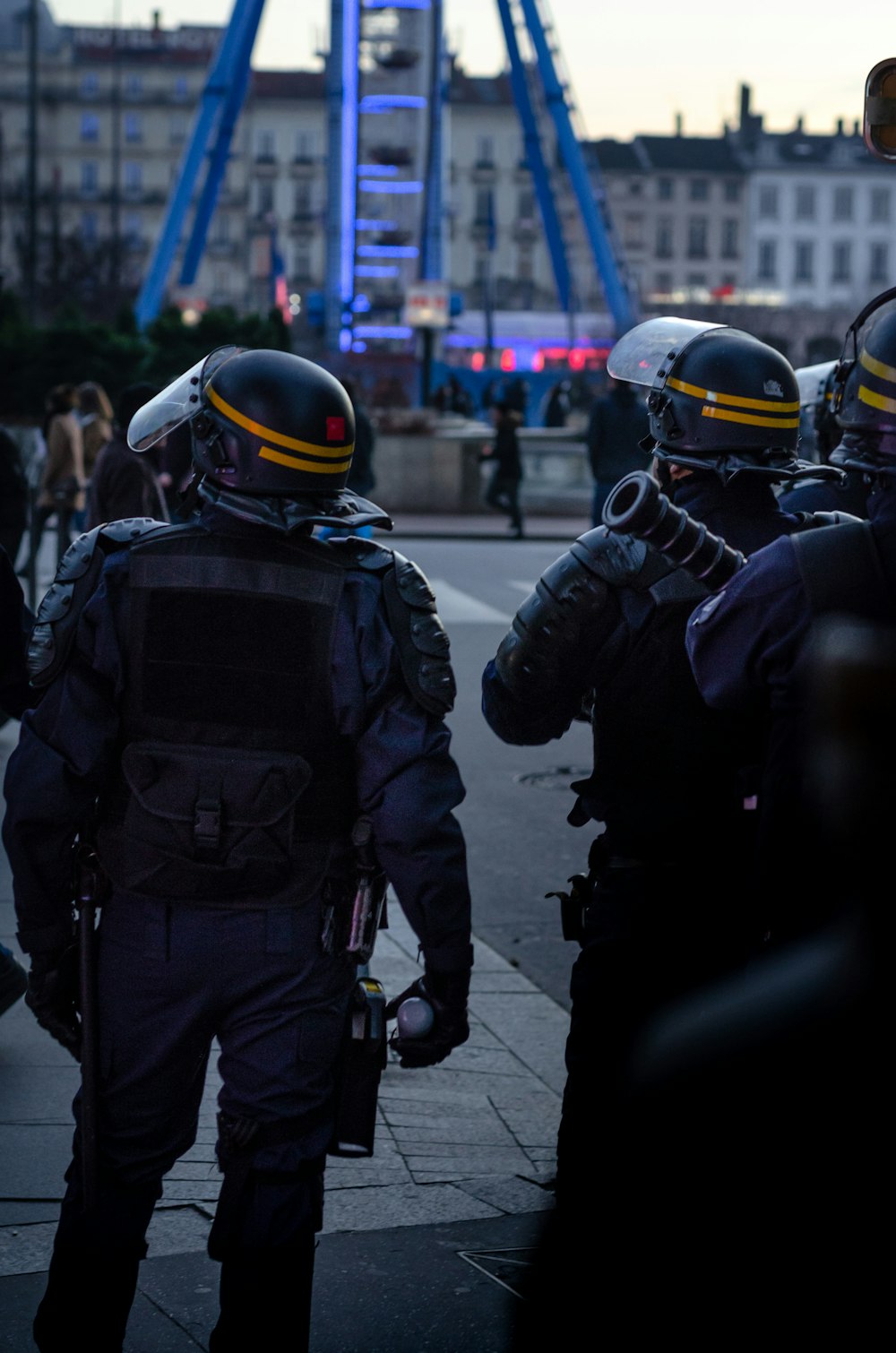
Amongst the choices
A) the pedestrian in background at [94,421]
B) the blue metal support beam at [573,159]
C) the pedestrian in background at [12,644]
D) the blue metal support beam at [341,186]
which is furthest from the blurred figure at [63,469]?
the blue metal support beam at [573,159]

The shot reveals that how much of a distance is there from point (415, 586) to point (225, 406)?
412 millimetres

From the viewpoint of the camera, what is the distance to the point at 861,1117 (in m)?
2.38

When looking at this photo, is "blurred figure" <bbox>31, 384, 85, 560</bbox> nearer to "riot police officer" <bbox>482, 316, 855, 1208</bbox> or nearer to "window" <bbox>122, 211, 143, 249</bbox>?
"riot police officer" <bbox>482, 316, 855, 1208</bbox>

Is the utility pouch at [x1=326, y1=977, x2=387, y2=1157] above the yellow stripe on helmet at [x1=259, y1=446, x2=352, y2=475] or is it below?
below

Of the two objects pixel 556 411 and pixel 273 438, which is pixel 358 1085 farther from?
pixel 556 411

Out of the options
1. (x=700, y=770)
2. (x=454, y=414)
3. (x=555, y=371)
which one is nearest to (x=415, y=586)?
(x=700, y=770)

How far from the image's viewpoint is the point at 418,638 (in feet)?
9.86

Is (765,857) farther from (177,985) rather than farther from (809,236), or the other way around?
(809,236)

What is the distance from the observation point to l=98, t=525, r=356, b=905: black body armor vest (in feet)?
9.64

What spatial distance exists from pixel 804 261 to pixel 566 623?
12681 cm

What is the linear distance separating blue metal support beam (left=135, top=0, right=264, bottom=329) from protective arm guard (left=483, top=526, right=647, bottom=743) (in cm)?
3858

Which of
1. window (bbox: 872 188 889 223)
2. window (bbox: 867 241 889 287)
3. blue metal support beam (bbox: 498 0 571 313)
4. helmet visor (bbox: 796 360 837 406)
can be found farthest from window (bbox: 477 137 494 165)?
helmet visor (bbox: 796 360 837 406)

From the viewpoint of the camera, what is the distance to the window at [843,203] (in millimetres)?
125188

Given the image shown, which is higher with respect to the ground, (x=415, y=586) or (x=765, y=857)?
(x=415, y=586)
